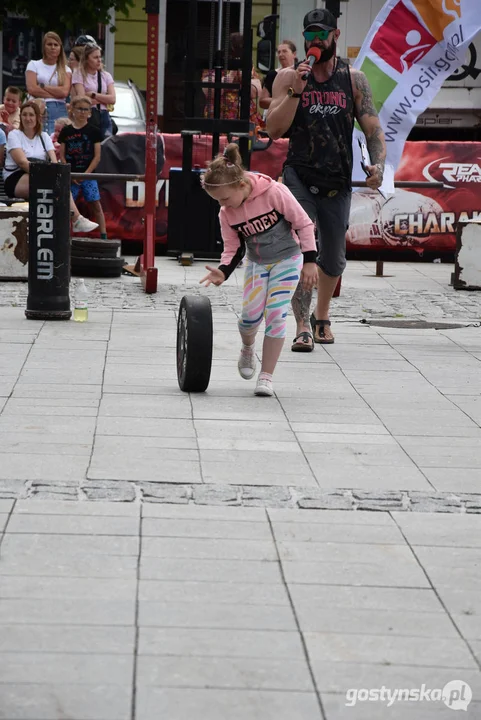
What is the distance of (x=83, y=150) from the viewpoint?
12969 mm

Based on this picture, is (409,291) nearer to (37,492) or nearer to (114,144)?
(114,144)

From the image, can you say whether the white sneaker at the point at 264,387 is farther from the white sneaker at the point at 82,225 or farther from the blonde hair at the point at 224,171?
the white sneaker at the point at 82,225

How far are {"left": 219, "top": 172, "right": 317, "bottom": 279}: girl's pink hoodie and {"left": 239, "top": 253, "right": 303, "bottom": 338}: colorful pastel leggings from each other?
46mm

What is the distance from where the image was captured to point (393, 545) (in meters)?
4.39

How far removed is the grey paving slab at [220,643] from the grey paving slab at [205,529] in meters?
0.82

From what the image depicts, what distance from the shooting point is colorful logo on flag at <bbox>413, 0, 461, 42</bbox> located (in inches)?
444

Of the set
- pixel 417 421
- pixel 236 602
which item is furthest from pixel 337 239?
pixel 236 602

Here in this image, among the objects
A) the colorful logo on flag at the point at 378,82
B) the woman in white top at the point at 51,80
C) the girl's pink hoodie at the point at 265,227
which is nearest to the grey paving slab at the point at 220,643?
the girl's pink hoodie at the point at 265,227

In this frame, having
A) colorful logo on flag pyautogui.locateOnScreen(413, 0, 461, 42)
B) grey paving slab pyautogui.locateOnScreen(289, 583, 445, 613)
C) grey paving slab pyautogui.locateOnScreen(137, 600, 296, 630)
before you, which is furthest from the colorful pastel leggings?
colorful logo on flag pyautogui.locateOnScreen(413, 0, 461, 42)

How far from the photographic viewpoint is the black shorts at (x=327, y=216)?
820 centimetres

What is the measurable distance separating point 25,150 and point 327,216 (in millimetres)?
5356

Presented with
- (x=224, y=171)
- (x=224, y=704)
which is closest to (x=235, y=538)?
(x=224, y=704)

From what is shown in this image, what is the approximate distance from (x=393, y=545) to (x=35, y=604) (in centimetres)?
133

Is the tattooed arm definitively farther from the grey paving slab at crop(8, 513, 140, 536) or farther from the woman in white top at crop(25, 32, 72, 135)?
the woman in white top at crop(25, 32, 72, 135)
